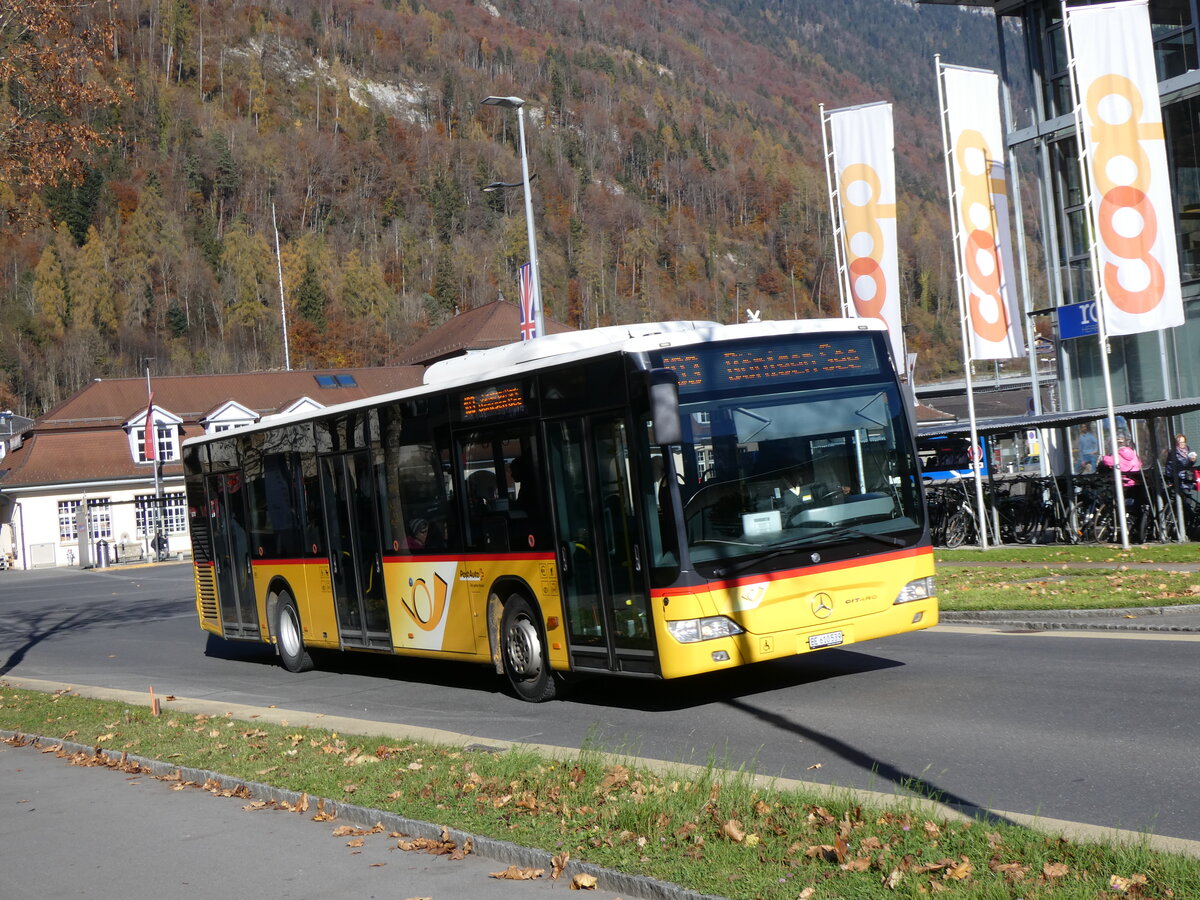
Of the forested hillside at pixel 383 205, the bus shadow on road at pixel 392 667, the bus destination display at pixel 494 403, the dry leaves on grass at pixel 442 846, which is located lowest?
the bus shadow on road at pixel 392 667

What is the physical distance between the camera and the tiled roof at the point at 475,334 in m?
88.6

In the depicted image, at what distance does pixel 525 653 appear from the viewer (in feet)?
38.8

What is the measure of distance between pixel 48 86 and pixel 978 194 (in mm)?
14999

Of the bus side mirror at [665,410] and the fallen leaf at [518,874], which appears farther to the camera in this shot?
the bus side mirror at [665,410]

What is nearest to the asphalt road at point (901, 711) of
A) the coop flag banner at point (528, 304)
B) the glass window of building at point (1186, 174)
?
the coop flag banner at point (528, 304)

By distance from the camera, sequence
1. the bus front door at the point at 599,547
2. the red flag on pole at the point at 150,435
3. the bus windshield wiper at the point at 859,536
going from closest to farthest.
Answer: the bus front door at the point at 599,547, the bus windshield wiper at the point at 859,536, the red flag on pole at the point at 150,435

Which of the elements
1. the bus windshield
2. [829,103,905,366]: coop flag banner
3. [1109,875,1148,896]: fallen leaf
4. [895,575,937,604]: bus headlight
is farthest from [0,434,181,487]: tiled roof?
[1109,875,1148,896]: fallen leaf

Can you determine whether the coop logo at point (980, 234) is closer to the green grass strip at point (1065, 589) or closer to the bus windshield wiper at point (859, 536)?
the green grass strip at point (1065, 589)

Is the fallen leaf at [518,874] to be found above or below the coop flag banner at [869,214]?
below

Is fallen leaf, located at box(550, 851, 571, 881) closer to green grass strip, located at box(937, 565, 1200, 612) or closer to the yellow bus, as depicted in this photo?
the yellow bus

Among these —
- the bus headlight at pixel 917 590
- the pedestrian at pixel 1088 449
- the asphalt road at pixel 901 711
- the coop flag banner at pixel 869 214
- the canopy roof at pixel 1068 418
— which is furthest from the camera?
the pedestrian at pixel 1088 449

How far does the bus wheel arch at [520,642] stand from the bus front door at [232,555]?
626 centimetres

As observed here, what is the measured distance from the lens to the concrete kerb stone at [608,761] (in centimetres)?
564

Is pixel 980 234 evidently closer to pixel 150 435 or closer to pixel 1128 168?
pixel 1128 168
